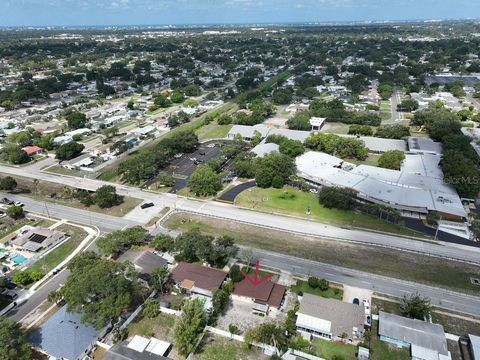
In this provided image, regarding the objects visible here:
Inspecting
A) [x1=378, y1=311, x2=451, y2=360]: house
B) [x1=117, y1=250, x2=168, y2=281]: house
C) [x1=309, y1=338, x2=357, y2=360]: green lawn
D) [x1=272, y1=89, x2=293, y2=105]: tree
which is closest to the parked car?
[x1=117, y1=250, x2=168, y2=281]: house

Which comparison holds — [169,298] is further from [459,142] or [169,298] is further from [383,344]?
[459,142]

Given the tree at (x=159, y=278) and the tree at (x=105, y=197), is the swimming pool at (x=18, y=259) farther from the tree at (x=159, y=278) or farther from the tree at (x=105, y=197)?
the tree at (x=159, y=278)

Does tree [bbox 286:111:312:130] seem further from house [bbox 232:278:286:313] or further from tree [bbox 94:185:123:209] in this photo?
house [bbox 232:278:286:313]

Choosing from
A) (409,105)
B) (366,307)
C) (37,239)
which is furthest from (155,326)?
(409,105)

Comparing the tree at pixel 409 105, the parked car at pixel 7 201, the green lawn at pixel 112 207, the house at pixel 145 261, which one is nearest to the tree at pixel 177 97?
the green lawn at pixel 112 207

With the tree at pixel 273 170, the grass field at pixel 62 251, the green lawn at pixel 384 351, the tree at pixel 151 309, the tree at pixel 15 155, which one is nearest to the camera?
the green lawn at pixel 384 351

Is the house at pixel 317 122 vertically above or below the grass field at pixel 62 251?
above

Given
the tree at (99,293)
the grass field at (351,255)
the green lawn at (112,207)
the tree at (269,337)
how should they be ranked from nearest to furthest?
the tree at (269,337), the tree at (99,293), the grass field at (351,255), the green lawn at (112,207)
